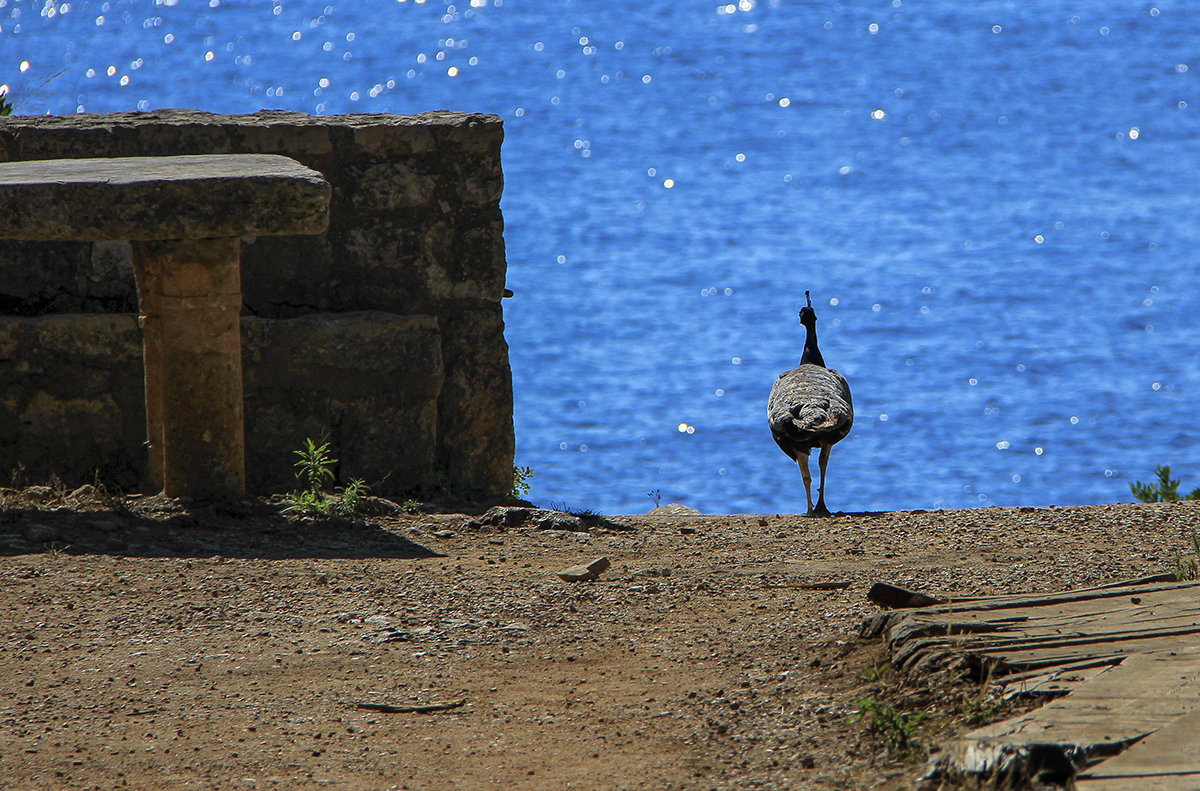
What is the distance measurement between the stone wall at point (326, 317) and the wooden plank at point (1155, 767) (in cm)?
392

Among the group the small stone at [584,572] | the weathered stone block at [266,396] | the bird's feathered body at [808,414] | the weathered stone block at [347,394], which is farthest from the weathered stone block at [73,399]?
the bird's feathered body at [808,414]

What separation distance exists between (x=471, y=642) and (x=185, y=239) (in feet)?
6.76

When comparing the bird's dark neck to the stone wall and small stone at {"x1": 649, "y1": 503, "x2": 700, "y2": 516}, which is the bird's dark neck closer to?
small stone at {"x1": 649, "y1": 503, "x2": 700, "y2": 516}

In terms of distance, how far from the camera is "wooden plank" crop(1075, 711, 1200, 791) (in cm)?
225

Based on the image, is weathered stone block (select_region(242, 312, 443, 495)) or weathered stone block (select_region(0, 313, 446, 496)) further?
weathered stone block (select_region(242, 312, 443, 495))

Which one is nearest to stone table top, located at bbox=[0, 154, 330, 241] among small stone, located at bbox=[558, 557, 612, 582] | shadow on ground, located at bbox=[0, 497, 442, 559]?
shadow on ground, located at bbox=[0, 497, 442, 559]

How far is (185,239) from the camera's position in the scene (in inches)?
194

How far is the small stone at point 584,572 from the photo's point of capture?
4512 mm

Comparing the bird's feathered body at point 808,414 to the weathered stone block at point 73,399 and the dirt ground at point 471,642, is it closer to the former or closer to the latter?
the dirt ground at point 471,642

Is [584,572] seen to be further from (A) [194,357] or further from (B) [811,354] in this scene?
(B) [811,354]


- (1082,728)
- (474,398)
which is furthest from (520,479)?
(1082,728)

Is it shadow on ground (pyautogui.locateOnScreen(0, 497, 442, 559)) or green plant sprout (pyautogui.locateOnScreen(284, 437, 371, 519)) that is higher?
green plant sprout (pyautogui.locateOnScreen(284, 437, 371, 519))

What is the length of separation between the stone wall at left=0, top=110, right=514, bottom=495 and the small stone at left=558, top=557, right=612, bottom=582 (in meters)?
1.56

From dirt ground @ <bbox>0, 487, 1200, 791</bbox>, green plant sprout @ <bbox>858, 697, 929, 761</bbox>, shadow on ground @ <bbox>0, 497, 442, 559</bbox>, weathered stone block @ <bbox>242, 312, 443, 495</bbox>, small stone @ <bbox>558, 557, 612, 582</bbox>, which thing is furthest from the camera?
weathered stone block @ <bbox>242, 312, 443, 495</bbox>
